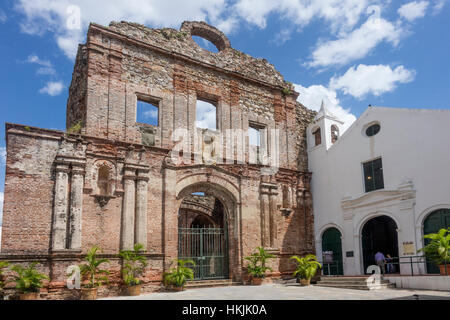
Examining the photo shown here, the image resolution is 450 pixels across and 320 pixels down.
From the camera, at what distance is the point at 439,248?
11.6 metres

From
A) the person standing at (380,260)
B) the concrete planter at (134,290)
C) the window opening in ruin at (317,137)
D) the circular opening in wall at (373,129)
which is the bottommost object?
the concrete planter at (134,290)

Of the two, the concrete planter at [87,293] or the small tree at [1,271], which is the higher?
the small tree at [1,271]

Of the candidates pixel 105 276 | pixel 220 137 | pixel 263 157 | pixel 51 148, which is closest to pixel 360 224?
pixel 263 157

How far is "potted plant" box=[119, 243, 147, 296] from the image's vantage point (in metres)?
11.9

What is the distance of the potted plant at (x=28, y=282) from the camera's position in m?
10.2

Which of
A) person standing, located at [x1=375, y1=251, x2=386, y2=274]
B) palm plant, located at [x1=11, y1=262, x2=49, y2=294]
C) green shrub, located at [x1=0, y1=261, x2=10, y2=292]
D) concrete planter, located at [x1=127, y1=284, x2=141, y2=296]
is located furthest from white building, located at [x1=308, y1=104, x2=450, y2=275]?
green shrub, located at [x1=0, y1=261, x2=10, y2=292]

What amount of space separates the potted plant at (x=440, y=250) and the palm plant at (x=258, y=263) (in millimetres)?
5241

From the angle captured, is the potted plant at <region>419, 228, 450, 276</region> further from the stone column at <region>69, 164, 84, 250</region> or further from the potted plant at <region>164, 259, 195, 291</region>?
the stone column at <region>69, 164, 84, 250</region>

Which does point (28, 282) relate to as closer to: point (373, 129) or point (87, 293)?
point (87, 293)

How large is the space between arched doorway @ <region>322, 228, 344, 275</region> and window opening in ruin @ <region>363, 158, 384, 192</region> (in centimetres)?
232

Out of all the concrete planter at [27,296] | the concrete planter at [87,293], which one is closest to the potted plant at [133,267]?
the concrete planter at [87,293]

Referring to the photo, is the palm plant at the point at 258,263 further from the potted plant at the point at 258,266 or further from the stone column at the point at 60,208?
the stone column at the point at 60,208

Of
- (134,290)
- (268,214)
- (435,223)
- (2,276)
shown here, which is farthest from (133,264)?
(435,223)

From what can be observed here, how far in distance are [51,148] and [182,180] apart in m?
4.28
